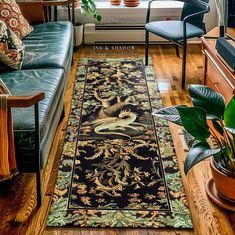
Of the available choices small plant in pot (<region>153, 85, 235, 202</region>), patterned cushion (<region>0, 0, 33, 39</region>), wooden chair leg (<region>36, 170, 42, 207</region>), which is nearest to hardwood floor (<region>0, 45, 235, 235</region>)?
wooden chair leg (<region>36, 170, 42, 207</region>)

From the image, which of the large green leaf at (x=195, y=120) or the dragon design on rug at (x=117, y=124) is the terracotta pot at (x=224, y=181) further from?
the dragon design on rug at (x=117, y=124)

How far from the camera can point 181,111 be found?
1.84m

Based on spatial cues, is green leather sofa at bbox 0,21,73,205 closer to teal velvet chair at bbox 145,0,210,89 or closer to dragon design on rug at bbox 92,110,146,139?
dragon design on rug at bbox 92,110,146,139

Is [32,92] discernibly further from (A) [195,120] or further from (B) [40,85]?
(A) [195,120]

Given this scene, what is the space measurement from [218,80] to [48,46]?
1326mm

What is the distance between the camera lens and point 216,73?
280 centimetres

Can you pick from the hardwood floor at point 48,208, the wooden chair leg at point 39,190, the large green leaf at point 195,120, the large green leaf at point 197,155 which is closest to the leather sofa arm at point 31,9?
the hardwood floor at point 48,208

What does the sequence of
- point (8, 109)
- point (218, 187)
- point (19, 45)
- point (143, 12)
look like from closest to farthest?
point (8, 109) < point (218, 187) < point (19, 45) < point (143, 12)

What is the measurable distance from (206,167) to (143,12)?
2.59 metres

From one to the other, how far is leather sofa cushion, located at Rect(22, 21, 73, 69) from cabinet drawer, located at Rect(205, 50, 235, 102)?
1062 mm

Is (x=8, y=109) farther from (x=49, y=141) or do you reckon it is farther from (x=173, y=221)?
(x=173, y=221)

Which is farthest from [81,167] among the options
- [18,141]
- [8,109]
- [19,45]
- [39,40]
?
[39,40]

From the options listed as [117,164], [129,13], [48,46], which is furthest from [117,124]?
[129,13]

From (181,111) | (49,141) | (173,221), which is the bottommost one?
(173,221)
